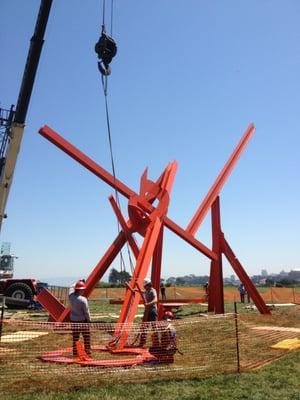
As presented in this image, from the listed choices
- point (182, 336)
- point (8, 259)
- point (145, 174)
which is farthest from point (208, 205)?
point (8, 259)

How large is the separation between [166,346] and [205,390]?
6.85 ft

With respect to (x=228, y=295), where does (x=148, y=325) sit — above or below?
below

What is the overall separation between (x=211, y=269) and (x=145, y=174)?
5714 millimetres

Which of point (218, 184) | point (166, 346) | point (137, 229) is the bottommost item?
point (166, 346)

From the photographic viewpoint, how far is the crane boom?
1235 centimetres

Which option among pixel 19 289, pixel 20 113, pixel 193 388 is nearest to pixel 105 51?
pixel 20 113

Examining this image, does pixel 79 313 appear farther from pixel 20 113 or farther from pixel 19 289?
pixel 19 289

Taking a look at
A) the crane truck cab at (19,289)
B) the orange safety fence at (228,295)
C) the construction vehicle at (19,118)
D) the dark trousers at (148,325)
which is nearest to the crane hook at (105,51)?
the construction vehicle at (19,118)

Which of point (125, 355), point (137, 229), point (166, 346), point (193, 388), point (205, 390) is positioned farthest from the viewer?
point (137, 229)

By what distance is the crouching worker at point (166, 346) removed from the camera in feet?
28.1

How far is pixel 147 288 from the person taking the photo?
985 cm

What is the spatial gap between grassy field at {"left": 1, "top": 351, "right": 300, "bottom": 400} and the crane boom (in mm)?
9209

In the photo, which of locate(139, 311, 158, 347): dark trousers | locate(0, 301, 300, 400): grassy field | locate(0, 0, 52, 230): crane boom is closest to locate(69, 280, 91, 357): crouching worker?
locate(139, 311, 158, 347): dark trousers

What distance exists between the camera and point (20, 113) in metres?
14.2
